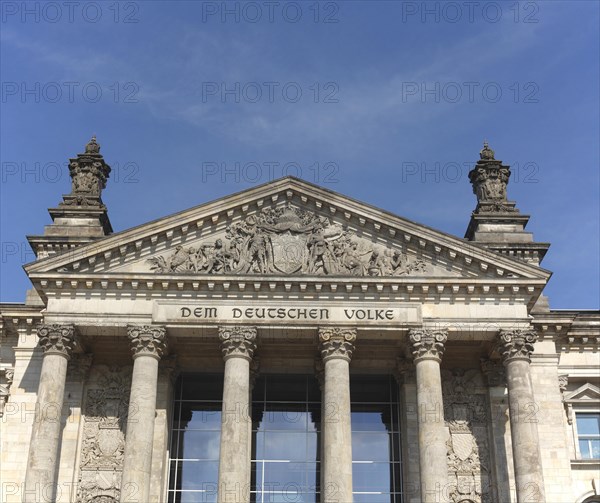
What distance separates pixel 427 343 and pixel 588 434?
8229 millimetres

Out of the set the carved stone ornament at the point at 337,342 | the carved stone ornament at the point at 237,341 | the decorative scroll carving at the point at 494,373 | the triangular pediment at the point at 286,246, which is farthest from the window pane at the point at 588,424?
the carved stone ornament at the point at 237,341

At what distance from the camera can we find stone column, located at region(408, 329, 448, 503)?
29969 mm

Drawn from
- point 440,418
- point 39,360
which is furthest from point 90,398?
point 440,418

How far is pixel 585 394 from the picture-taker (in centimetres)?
3538

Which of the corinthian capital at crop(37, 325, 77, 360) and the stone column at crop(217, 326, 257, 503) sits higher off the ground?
the corinthian capital at crop(37, 325, 77, 360)

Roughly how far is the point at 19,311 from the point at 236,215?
911 centimetres

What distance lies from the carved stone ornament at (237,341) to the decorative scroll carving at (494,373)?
353 inches

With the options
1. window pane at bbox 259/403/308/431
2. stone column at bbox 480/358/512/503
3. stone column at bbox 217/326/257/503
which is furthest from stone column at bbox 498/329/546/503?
stone column at bbox 217/326/257/503

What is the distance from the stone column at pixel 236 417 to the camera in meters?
29.8

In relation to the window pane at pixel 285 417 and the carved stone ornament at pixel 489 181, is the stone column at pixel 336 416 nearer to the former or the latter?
the window pane at pixel 285 417

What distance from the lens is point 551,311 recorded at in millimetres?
35969

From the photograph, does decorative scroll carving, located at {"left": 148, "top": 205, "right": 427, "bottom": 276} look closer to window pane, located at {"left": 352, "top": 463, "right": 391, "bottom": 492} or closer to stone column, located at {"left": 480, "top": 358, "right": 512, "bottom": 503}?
stone column, located at {"left": 480, "top": 358, "right": 512, "bottom": 503}

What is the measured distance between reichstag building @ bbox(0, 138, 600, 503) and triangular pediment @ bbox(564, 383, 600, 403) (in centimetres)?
5

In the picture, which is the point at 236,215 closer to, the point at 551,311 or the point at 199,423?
the point at 199,423
